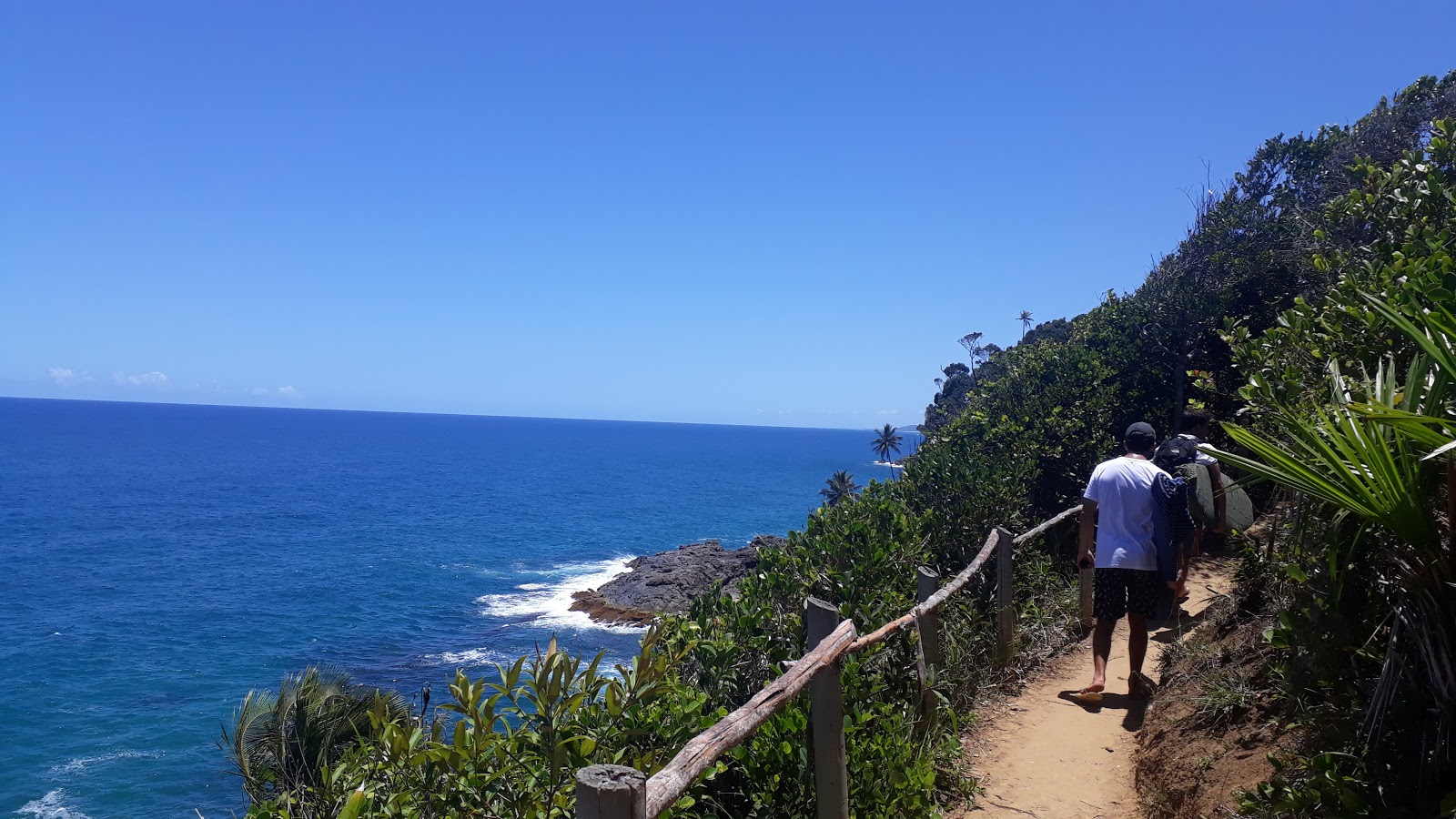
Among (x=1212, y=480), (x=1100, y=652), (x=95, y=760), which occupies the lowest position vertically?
(x=95, y=760)

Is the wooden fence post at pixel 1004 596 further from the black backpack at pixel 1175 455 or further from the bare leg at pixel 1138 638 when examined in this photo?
the black backpack at pixel 1175 455

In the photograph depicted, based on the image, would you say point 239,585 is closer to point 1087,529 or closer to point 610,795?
point 1087,529

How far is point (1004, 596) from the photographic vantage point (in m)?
6.39

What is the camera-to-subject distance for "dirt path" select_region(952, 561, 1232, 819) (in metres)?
4.47

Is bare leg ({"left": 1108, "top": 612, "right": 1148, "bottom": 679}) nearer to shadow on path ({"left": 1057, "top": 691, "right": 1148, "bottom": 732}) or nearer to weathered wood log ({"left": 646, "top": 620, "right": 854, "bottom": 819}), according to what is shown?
shadow on path ({"left": 1057, "top": 691, "right": 1148, "bottom": 732})

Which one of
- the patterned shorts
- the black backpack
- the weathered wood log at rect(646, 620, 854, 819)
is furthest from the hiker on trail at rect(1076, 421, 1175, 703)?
the weathered wood log at rect(646, 620, 854, 819)

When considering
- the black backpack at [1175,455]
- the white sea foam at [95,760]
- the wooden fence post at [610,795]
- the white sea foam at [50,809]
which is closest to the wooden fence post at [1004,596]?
the black backpack at [1175,455]

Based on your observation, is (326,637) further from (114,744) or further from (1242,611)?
(1242,611)

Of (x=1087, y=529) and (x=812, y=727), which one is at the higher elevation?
(x=1087, y=529)

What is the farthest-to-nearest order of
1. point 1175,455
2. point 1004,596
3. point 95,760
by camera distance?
point 95,760, point 1175,455, point 1004,596

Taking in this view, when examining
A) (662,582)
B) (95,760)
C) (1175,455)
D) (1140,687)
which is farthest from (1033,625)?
(662,582)

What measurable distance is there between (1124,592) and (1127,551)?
310 millimetres

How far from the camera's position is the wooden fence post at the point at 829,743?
343 cm

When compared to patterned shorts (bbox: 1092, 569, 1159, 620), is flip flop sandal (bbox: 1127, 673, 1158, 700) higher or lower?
lower
